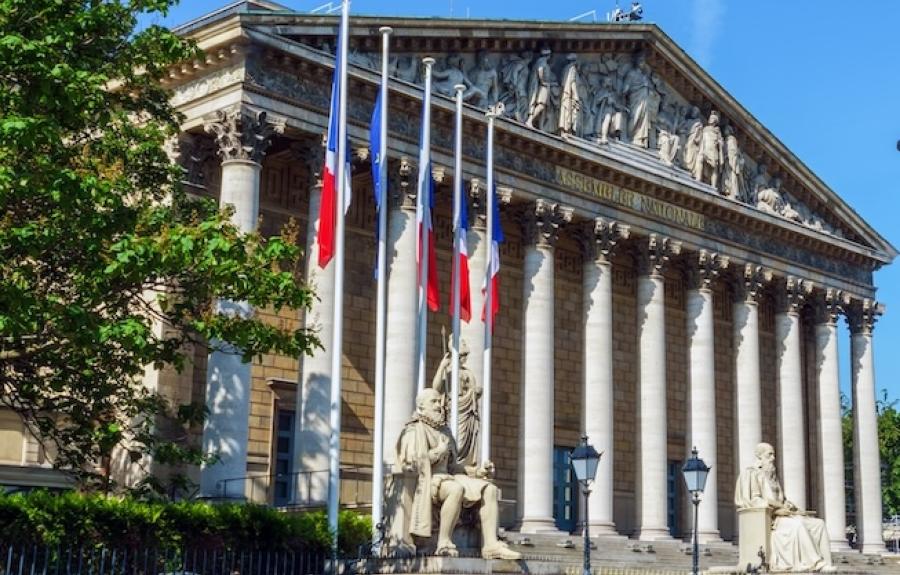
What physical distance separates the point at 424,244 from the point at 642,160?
44.2 feet

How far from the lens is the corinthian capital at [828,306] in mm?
47844

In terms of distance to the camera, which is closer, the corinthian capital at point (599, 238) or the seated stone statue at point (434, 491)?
the seated stone statue at point (434, 491)

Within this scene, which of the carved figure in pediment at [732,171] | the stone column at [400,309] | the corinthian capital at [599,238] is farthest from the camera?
the carved figure in pediment at [732,171]

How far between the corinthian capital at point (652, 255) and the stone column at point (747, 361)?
4596mm

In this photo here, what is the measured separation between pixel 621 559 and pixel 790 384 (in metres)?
13.1

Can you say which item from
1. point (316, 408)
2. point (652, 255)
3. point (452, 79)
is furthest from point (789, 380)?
point (316, 408)

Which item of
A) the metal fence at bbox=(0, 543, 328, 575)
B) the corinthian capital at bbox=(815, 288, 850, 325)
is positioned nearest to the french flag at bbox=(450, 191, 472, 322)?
the metal fence at bbox=(0, 543, 328, 575)

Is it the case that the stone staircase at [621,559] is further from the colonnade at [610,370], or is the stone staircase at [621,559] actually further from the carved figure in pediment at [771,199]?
the carved figure in pediment at [771,199]

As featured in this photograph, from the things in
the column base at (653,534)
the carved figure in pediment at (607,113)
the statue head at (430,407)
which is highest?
the carved figure in pediment at (607,113)

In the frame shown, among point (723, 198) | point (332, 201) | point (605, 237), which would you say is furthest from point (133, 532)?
point (723, 198)

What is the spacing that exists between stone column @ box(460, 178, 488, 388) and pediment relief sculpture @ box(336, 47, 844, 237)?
2.59m

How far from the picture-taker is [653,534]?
3853 centimetres

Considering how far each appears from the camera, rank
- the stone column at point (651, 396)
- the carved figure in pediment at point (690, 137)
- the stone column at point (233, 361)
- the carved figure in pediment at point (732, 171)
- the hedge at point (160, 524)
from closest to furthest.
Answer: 1. the hedge at point (160, 524)
2. the stone column at point (233, 361)
3. the stone column at point (651, 396)
4. the carved figure in pediment at point (690, 137)
5. the carved figure in pediment at point (732, 171)

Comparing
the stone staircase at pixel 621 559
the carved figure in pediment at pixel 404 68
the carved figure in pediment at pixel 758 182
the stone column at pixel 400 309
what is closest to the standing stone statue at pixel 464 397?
the stone column at pixel 400 309
